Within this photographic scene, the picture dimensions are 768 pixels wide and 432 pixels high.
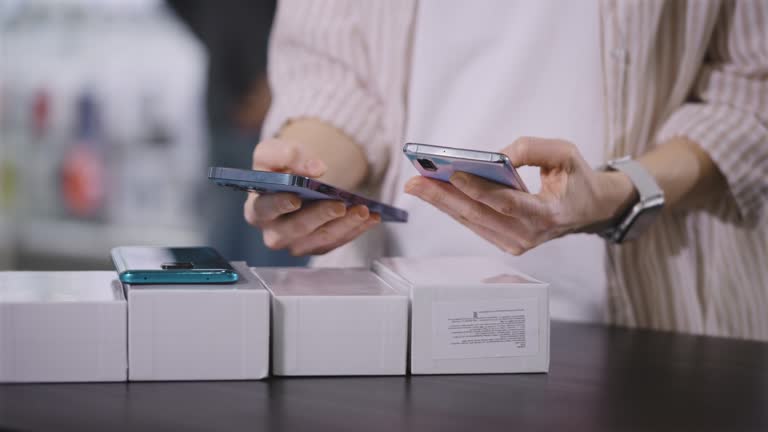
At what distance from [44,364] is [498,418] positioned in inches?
13.1

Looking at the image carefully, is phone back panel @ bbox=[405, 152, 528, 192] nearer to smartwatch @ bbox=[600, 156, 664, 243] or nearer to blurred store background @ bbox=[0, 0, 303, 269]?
smartwatch @ bbox=[600, 156, 664, 243]

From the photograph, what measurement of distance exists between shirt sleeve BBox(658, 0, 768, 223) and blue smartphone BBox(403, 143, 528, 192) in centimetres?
37

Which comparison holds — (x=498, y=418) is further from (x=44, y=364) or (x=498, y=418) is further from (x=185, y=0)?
(x=185, y=0)

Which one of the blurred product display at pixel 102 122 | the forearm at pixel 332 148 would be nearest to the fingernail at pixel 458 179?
the forearm at pixel 332 148

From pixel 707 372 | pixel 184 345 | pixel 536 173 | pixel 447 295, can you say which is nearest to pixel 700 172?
pixel 536 173

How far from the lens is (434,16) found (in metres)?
1.12

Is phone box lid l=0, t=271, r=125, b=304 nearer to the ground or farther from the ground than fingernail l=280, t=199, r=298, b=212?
nearer to the ground

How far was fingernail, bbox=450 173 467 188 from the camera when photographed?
711 mm

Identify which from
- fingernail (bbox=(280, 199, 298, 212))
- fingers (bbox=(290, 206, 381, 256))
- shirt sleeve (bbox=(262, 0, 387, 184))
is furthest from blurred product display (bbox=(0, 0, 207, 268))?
fingernail (bbox=(280, 199, 298, 212))

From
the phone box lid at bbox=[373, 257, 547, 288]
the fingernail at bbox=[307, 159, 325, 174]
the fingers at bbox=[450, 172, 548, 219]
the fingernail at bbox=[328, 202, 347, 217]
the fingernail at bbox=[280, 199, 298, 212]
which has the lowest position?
the phone box lid at bbox=[373, 257, 547, 288]

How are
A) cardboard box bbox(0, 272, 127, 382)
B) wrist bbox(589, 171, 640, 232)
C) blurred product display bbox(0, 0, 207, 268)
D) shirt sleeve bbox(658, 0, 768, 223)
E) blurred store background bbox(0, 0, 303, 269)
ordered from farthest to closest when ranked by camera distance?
blurred product display bbox(0, 0, 207, 268) < blurred store background bbox(0, 0, 303, 269) < shirt sleeve bbox(658, 0, 768, 223) < wrist bbox(589, 171, 640, 232) < cardboard box bbox(0, 272, 127, 382)

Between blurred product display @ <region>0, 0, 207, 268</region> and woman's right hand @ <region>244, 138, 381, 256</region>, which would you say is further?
blurred product display @ <region>0, 0, 207, 268</region>

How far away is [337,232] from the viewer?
0.85m

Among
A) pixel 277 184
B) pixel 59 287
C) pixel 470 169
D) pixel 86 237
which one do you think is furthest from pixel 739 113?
pixel 86 237
